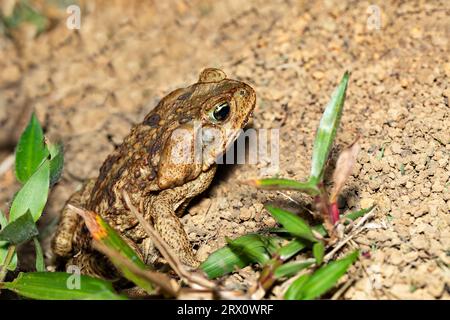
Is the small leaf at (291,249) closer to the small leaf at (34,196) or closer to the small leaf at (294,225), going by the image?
the small leaf at (294,225)

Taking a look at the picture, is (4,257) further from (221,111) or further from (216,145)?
(221,111)

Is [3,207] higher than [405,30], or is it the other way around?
[405,30]

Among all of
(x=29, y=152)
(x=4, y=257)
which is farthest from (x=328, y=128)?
(x=4, y=257)

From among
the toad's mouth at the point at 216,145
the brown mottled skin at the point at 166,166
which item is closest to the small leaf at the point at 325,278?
the brown mottled skin at the point at 166,166

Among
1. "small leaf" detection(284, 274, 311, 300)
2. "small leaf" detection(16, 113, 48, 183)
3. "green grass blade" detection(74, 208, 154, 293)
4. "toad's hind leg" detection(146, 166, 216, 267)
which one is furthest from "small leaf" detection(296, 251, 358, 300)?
"small leaf" detection(16, 113, 48, 183)

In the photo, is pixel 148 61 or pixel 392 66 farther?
pixel 148 61

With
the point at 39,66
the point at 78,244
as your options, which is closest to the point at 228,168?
the point at 78,244
